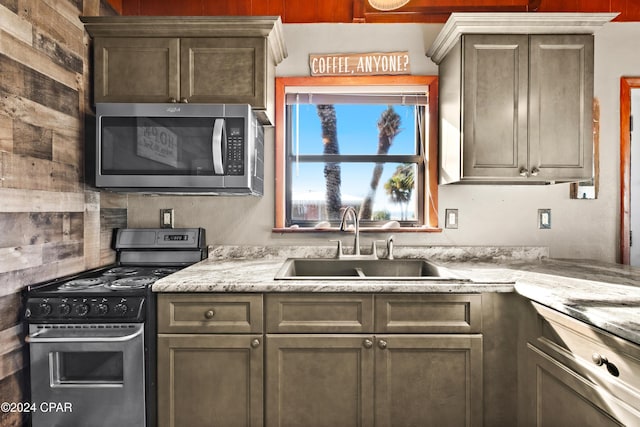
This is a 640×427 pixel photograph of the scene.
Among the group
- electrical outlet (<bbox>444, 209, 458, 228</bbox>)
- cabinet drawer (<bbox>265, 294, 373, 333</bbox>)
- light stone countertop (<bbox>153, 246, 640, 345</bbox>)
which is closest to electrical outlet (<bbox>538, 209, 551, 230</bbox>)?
light stone countertop (<bbox>153, 246, 640, 345</bbox>)

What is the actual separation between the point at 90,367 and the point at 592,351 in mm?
1936

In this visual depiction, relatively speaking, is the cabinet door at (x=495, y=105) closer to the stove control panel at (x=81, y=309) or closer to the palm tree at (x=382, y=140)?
the palm tree at (x=382, y=140)

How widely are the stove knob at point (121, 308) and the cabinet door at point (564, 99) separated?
2.12m

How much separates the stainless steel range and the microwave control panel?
0.69 meters

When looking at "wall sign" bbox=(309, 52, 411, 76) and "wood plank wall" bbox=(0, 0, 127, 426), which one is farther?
"wall sign" bbox=(309, 52, 411, 76)

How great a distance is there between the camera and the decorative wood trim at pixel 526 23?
6.31 ft

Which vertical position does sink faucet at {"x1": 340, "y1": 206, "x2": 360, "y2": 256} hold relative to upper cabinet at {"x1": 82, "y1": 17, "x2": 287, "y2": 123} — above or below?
below

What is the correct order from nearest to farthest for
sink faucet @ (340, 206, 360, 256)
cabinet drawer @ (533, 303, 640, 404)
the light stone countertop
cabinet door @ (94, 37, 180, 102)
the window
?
1. cabinet drawer @ (533, 303, 640, 404)
2. the light stone countertop
3. cabinet door @ (94, 37, 180, 102)
4. sink faucet @ (340, 206, 360, 256)
5. the window

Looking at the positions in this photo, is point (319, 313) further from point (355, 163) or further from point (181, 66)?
point (181, 66)

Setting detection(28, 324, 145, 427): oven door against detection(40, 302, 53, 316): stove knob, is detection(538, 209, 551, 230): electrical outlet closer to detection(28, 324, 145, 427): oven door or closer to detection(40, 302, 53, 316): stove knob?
detection(28, 324, 145, 427): oven door

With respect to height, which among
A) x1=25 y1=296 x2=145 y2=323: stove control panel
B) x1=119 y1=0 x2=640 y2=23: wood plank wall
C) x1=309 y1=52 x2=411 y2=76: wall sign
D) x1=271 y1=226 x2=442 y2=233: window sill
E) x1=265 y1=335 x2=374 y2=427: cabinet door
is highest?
x1=119 y1=0 x2=640 y2=23: wood plank wall

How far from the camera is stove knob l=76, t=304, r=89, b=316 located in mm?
1568

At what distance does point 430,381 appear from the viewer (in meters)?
1.66

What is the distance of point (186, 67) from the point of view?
2000 mm
